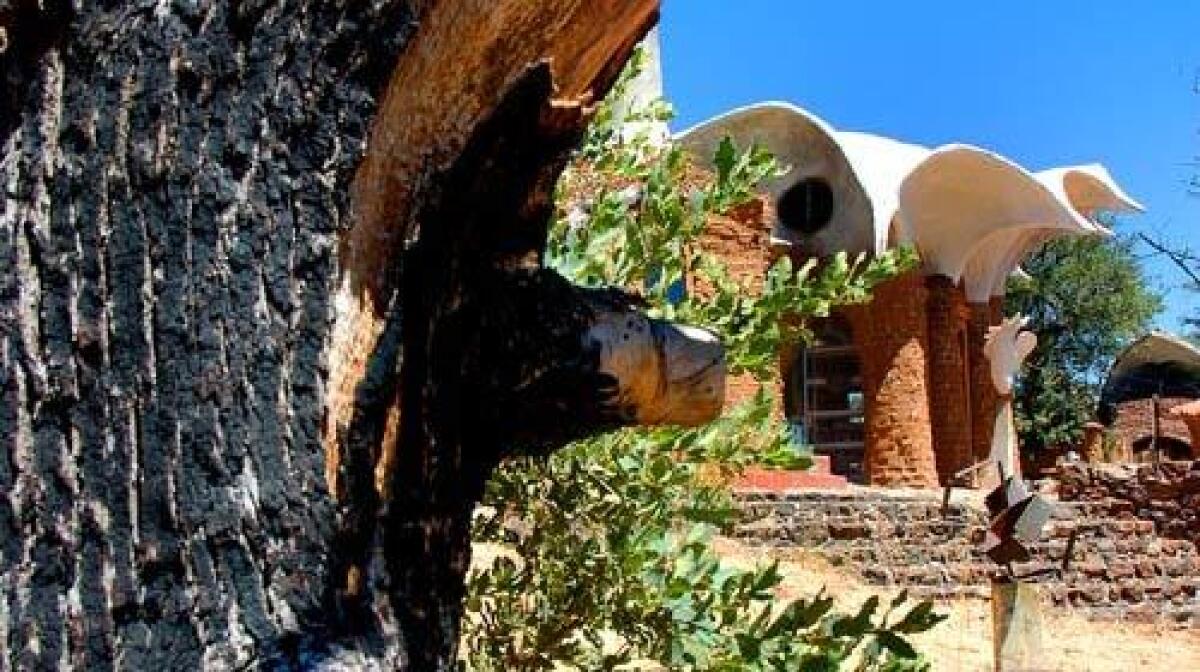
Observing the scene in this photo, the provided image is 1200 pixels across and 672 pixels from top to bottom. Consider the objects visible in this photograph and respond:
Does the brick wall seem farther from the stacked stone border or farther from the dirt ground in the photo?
the dirt ground

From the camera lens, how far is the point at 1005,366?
2084cm

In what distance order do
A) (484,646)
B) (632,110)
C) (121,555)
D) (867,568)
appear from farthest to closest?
1. (867,568)
2. (632,110)
3. (484,646)
4. (121,555)

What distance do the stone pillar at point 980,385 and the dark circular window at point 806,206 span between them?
3.00m

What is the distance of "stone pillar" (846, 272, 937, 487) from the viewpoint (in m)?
18.7

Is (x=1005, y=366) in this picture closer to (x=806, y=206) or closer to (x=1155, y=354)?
(x=806, y=206)

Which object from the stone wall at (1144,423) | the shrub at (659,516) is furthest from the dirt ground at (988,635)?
the stone wall at (1144,423)

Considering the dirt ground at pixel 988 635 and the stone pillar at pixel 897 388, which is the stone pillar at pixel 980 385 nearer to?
the stone pillar at pixel 897 388

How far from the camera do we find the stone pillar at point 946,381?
20.2 m

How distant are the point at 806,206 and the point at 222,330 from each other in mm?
18840

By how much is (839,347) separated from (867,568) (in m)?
7.80

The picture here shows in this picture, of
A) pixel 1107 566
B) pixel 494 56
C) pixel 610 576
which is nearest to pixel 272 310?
pixel 494 56

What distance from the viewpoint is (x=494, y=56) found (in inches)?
58.1

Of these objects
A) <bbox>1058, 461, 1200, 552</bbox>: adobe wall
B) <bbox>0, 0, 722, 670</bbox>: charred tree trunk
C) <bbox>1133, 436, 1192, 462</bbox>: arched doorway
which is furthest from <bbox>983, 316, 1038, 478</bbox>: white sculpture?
<bbox>0, 0, 722, 670</bbox>: charred tree trunk

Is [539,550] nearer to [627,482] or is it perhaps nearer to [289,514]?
[627,482]
